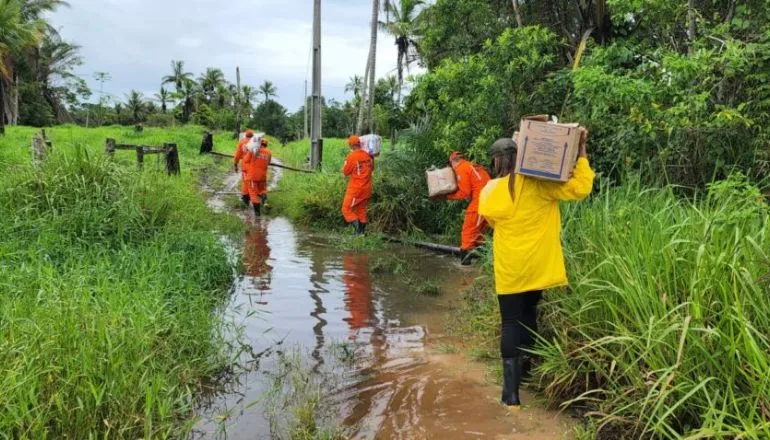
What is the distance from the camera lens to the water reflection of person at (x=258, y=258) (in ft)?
22.0

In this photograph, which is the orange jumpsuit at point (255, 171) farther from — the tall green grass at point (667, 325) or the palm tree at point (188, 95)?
the palm tree at point (188, 95)

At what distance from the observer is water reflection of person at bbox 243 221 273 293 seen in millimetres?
6711

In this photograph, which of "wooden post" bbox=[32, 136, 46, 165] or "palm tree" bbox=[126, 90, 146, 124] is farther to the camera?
"palm tree" bbox=[126, 90, 146, 124]

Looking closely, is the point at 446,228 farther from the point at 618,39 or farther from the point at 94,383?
the point at 94,383

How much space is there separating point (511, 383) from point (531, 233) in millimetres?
917

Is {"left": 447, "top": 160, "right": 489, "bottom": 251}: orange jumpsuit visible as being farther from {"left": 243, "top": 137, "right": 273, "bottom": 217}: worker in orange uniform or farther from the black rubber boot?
{"left": 243, "top": 137, "right": 273, "bottom": 217}: worker in orange uniform

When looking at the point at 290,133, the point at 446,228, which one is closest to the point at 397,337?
the point at 446,228

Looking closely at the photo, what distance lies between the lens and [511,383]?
11.4ft

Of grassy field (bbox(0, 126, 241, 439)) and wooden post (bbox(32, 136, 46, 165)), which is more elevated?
wooden post (bbox(32, 136, 46, 165))

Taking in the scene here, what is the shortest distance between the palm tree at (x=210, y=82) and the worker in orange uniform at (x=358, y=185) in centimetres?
5091

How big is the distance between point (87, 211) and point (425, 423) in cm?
447

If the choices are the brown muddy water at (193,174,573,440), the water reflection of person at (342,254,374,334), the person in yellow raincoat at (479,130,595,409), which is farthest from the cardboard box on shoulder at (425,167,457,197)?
the person in yellow raincoat at (479,130,595,409)

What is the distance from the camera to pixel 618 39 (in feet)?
24.1

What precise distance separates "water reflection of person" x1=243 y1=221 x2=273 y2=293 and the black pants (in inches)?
134
